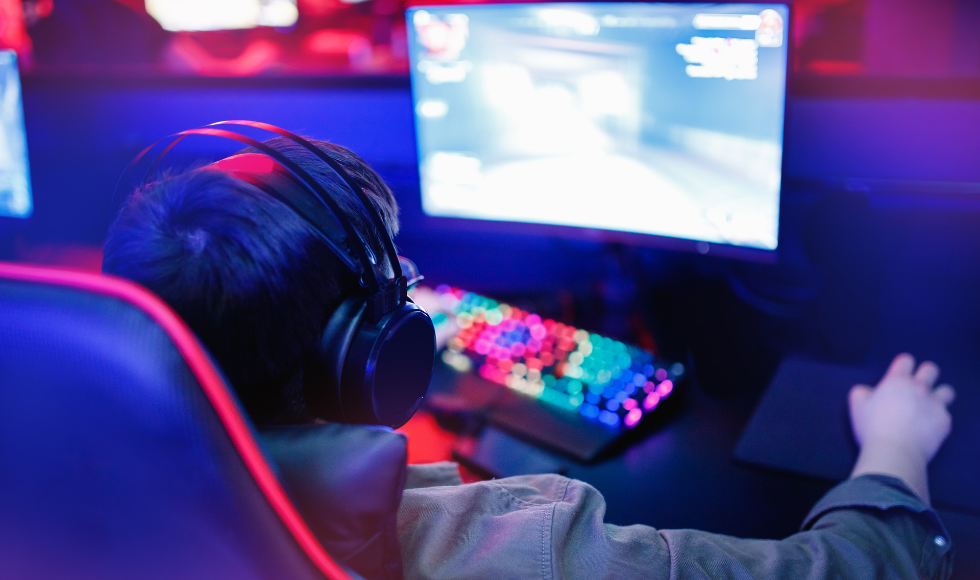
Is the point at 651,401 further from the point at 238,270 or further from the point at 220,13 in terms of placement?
the point at 220,13

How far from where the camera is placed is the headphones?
422 millimetres

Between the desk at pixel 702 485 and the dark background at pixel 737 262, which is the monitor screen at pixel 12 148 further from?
the desk at pixel 702 485

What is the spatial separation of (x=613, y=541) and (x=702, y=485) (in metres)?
0.29

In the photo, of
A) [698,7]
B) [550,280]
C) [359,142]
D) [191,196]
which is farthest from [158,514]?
[359,142]

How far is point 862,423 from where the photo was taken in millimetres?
774

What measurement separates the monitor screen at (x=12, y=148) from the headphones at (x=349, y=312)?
101 cm

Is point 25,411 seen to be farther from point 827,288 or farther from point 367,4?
point 367,4

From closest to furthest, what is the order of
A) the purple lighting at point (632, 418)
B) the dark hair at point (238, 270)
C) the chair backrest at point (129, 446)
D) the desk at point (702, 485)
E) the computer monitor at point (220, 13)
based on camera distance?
the chair backrest at point (129, 446)
the dark hair at point (238, 270)
the desk at point (702, 485)
the purple lighting at point (632, 418)
the computer monitor at point (220, 13)

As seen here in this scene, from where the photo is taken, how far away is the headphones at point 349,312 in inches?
16.6

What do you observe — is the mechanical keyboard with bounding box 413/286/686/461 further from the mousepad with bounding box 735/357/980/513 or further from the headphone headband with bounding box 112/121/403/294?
the headphone headband with bounding box 112/121/403/294

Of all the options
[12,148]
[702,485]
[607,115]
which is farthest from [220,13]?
[702,485]

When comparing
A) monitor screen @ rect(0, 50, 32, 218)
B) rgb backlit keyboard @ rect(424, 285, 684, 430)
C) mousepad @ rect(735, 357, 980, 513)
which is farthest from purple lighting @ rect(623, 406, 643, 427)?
monitor screen @ rect(0, 50, 32, 218)

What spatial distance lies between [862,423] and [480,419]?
434 millimetres

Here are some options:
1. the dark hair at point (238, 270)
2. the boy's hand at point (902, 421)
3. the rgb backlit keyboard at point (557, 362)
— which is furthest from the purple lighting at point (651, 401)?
the dark hair at point (238, 270)
